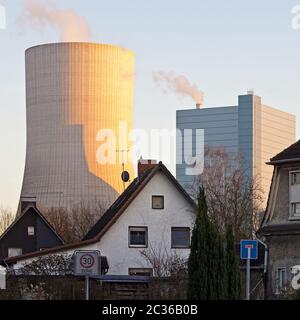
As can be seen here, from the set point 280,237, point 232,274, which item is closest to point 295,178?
point 280,237

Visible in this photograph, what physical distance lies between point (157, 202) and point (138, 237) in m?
1.97

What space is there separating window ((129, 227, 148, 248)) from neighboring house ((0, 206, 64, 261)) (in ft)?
79.1

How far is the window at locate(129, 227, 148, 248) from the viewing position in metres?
49.6

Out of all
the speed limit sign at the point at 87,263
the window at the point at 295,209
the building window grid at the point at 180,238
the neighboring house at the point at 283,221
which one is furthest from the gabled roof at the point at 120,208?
the speed limit sign at the point at 87,263

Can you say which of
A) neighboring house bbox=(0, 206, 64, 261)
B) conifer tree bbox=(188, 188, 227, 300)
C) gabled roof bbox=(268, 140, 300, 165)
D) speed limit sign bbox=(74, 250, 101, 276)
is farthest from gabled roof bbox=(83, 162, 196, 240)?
speed limit sign bbox=(74, 250, 101, 276)

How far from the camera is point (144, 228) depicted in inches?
1970

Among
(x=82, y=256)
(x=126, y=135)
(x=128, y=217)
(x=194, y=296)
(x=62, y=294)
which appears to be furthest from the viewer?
(x=126, y=135)

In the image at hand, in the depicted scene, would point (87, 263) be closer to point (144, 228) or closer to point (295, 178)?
point (295, 178)

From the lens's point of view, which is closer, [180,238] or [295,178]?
[295,178]

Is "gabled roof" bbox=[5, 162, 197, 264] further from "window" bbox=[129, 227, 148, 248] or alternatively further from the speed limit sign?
the speed limit sign

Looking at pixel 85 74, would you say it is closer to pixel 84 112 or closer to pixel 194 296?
pixel 84 112

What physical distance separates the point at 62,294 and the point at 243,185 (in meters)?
40.4

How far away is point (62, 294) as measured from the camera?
29.2 m
